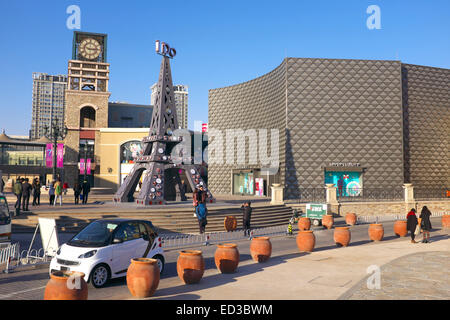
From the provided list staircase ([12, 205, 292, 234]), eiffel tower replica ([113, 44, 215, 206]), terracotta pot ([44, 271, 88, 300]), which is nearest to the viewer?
terracotta pot ([44, 271, 88, 300])

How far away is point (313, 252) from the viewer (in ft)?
50.3

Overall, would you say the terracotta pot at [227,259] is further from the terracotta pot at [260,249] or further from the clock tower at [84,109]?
the clock tower at [84,109]

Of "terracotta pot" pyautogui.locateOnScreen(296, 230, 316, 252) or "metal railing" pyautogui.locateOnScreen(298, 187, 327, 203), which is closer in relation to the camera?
"terracotta pot" pyautogui.locateOnScreen(296, 230, 316, 252)

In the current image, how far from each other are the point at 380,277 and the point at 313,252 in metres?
4.89

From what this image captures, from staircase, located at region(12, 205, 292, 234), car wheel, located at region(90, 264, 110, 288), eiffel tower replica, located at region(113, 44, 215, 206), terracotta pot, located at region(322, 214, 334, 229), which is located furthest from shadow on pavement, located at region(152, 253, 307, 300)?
eiffel tower replica, located at region(113, 44, 215, 206)

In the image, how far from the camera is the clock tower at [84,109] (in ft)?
188

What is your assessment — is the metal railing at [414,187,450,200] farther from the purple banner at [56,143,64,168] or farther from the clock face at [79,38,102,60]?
the clock face at [79,38,102,60]

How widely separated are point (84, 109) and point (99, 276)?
56.7 meters

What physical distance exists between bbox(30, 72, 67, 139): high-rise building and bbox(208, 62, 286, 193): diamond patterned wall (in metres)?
133

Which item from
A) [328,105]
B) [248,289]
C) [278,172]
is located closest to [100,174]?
[278,172]

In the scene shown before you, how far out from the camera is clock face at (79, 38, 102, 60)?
66.1 meters

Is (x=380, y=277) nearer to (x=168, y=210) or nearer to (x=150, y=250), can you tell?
(x=150, y=250)

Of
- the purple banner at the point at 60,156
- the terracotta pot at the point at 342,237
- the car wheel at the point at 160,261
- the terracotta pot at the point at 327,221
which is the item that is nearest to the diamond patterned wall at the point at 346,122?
the terracotta pot at the point at 327,221

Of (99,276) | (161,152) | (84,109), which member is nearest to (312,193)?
(161,152)
